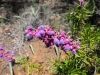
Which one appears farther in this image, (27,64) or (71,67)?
(27,64)

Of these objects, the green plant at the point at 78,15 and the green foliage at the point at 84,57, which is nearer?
the green foliage at the point at 84,57

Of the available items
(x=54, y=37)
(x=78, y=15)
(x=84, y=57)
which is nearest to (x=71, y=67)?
(x=84, y=57)

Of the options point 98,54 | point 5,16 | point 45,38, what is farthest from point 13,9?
point 45,38

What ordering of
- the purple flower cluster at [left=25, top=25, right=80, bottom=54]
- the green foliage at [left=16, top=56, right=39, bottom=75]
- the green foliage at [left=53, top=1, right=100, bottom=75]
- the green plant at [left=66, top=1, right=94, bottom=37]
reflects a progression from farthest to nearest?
the green foliage at [left=16, top=56, right=39, bottom=75], the green plant at [left=66, top=1, right=94, bottom=37], the green foliage at [left=53, top=1, right=100, bottom=75], the purple flower cluster at [left=25, top=25, right=80, bottom=54]

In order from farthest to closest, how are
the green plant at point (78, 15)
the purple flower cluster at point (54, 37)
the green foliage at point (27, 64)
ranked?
the green foliage at point (27, 64) < the green plant at point (78, 15) < the purple flower cluster at point (54, 37)

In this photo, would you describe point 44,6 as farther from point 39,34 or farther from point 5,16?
point 39,34

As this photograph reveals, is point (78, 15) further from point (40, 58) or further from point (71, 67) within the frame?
point (40, 58)

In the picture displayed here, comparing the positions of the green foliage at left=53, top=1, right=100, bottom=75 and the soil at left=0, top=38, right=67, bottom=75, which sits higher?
the green foliage at left=53, top=1, right=100, bottom=75

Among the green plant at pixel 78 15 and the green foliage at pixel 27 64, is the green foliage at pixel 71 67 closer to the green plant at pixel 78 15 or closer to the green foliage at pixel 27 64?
the green plant at pixel 78 15

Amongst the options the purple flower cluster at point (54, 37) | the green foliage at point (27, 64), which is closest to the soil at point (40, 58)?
the green foliage at point (27, 64)

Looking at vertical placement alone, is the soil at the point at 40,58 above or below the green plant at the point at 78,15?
below

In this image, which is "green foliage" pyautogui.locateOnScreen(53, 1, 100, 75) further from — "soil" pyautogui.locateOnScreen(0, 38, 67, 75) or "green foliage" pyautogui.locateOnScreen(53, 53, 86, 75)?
"soil" pyautogui.locateOnScreen(0, 38, 67, 75)

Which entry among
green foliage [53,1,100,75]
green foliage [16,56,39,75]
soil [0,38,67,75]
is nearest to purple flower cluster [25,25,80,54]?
green foliage [53,1,100,75]
